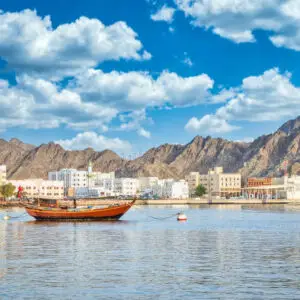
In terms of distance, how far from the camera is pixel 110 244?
188 ft

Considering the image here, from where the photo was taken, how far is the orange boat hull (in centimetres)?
10419

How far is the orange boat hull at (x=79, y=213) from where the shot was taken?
4102 inches

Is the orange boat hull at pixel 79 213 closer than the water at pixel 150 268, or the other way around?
the water at pixel 150 268

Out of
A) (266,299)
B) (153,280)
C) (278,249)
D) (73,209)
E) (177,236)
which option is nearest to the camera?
(266,299)

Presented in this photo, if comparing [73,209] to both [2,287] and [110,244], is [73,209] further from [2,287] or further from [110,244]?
[2,287]

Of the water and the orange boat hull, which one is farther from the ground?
the orange boat hull

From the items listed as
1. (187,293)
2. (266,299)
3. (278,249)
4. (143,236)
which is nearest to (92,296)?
(187,293)

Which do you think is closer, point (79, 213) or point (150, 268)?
point (150, 268)

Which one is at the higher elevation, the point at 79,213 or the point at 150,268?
the point at 79,213

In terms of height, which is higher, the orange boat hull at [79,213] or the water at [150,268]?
the orange boat hull at [79,213]

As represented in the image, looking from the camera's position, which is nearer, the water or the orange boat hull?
the water

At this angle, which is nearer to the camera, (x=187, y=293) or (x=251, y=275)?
(x=187, y=293)

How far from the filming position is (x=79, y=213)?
104188mm

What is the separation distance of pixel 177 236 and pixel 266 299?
125 feet
